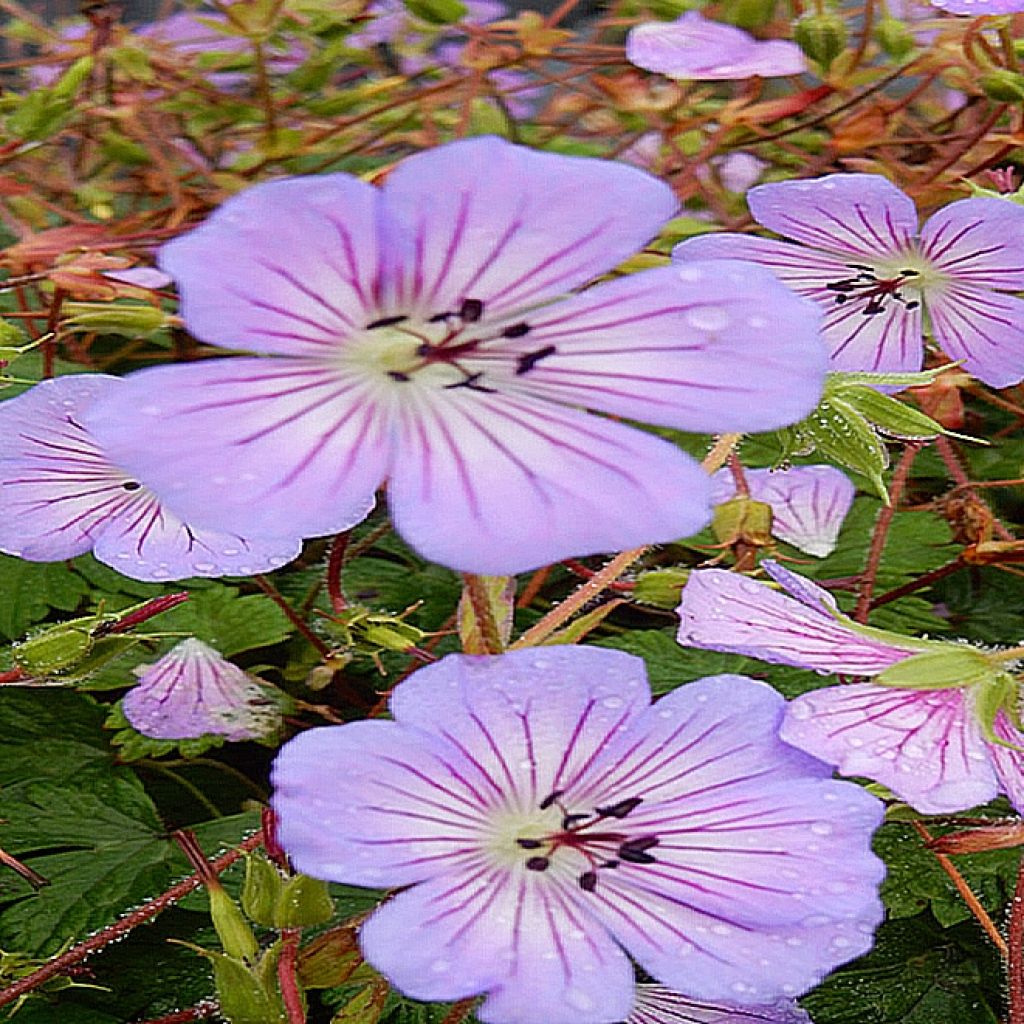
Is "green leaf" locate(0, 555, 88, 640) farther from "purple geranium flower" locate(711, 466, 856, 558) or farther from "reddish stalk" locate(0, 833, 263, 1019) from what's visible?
"purple geranium flower" locate(711, 466, 856, 558)

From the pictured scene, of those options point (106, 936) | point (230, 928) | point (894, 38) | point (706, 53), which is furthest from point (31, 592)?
point (894, 38)

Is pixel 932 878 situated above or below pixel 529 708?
below

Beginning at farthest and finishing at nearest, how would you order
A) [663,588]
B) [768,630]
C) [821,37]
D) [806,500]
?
[821,37], [806,500], [663,588], [768,630]

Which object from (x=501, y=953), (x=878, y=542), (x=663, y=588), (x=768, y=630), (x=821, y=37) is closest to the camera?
(x=501, y=953)

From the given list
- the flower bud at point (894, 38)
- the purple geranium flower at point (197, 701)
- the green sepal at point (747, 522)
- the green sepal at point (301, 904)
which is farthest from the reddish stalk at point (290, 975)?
the flower bud at point (894, 38)

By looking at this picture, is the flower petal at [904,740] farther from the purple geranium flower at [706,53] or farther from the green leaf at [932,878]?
the purple geranium flower at [706,53]

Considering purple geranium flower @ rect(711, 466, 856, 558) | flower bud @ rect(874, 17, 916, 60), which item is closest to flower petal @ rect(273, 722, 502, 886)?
purple geranium flower @ rect(711, 466, 856, 558)

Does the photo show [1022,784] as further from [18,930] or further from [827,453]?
[18,930]

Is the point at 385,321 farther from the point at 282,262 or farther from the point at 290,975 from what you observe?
the point at 290,975
